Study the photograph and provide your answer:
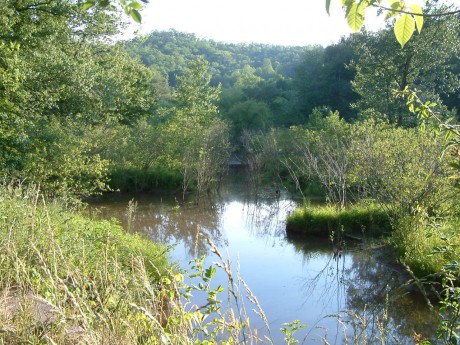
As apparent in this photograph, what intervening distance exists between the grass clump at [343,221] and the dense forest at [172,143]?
11.6 inches

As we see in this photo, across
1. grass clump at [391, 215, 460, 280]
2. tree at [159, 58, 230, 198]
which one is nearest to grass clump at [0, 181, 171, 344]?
grass clump at [391, 215, 460, 280]

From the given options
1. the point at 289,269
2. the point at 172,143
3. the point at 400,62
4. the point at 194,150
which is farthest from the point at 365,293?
the point at 400,62

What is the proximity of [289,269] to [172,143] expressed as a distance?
1365 cm

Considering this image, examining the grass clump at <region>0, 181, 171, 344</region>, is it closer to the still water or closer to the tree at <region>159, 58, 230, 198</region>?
the still water

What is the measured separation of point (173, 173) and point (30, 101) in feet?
35.6

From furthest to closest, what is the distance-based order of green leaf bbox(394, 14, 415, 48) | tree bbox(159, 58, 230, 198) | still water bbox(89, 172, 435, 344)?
tree bbox(159, 58, 230, 198) < still water bbox(89, 172, 435, 344) < green leaf bbox(394, 14, 415, 48)

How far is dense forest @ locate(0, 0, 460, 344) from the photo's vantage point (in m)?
3.31

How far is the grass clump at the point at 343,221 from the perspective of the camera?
516 inches

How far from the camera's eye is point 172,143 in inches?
936

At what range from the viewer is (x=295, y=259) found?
1182cm

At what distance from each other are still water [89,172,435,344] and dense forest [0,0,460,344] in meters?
0.78

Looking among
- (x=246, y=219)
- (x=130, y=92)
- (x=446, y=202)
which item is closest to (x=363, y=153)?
(x=446, y=202)

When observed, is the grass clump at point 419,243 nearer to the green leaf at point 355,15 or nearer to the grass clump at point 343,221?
the grass clump at point 343,221

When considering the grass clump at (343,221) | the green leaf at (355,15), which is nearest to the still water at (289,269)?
the grass clump at (343,221)
